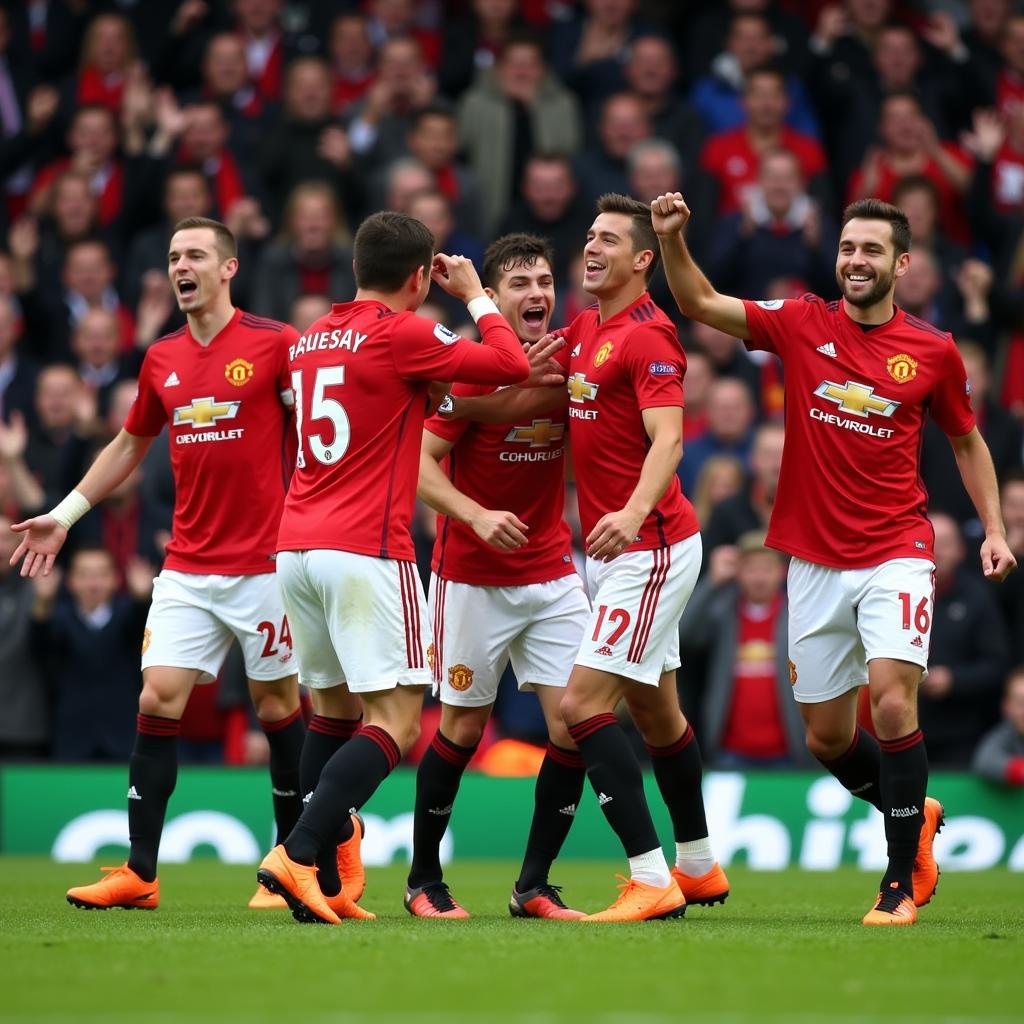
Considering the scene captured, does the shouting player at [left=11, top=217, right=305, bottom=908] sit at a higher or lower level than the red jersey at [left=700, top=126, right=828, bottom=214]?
lower

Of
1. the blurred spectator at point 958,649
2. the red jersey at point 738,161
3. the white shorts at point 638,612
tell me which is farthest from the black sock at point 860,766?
the red jersey at point 738,161

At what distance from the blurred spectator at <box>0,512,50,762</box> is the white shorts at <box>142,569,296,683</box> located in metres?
5.03

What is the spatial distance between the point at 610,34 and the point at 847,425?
31.6ft

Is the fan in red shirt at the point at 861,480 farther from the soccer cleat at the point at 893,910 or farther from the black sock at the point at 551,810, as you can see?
the black sock at the point at 551,810

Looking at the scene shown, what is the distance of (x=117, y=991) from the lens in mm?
5535

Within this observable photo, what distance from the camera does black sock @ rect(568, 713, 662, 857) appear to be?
24.8ft

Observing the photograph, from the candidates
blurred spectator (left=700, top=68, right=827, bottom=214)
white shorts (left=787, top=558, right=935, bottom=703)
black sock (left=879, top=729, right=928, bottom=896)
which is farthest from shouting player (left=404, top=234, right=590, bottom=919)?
blurred spectator (left=700, top=68, right=827, bottom=214)

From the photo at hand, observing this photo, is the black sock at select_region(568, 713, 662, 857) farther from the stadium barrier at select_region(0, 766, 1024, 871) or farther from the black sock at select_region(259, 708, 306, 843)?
the stadium barrier at select_region(0, 766, 1024, 871)

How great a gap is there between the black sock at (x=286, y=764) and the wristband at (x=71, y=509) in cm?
128

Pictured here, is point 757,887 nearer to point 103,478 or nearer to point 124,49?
point 103,478

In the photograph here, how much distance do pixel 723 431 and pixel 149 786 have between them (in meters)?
6.59

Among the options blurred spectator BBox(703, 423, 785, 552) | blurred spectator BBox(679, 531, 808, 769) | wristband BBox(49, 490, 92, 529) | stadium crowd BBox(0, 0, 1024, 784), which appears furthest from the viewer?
blurred spectator BBox(703, 423, 785, 552)

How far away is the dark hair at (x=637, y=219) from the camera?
8086 millimetres

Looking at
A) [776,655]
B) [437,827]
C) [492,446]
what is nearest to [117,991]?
[437,827]
